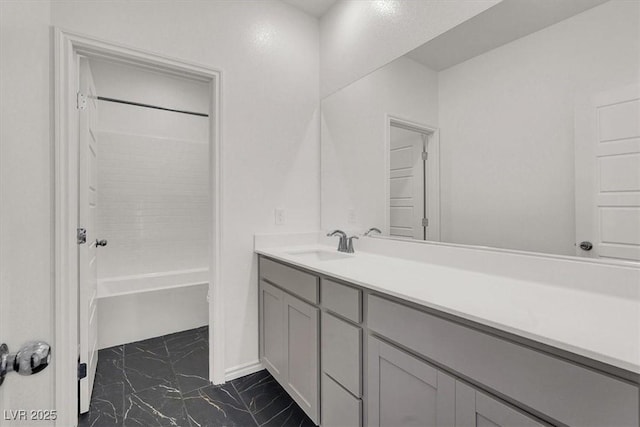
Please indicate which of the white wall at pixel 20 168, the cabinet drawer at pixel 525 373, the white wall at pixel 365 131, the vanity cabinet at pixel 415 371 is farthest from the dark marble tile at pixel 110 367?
the cabinet drawer at pixel 525 373

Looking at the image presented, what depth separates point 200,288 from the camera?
293 cm

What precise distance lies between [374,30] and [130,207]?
8.22 ft

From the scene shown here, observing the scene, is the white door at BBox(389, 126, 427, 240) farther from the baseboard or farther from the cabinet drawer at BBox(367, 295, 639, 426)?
the baseboard

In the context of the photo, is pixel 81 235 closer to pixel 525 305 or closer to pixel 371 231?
pixel 371 231

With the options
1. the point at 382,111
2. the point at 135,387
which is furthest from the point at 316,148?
the point at 135,387

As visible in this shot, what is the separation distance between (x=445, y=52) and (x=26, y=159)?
1666 mm

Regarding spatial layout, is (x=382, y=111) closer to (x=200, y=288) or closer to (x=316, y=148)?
(x=316, y=148)

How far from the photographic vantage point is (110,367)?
85.0 inches

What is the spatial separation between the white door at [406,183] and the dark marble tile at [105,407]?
181 cm

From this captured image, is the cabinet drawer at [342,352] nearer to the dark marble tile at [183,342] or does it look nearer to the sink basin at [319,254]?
the sink basin at [319,254]

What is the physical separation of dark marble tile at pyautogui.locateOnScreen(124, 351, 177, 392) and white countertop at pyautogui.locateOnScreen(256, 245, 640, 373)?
1369mm

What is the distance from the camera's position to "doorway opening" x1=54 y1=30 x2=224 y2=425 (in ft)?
5.11

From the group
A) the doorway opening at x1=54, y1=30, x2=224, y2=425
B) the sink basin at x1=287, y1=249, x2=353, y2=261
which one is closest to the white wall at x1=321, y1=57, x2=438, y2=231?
the sink basin at x1=287, y1=249, x2=353, y2=261

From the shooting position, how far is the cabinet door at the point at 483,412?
2.51 ft
